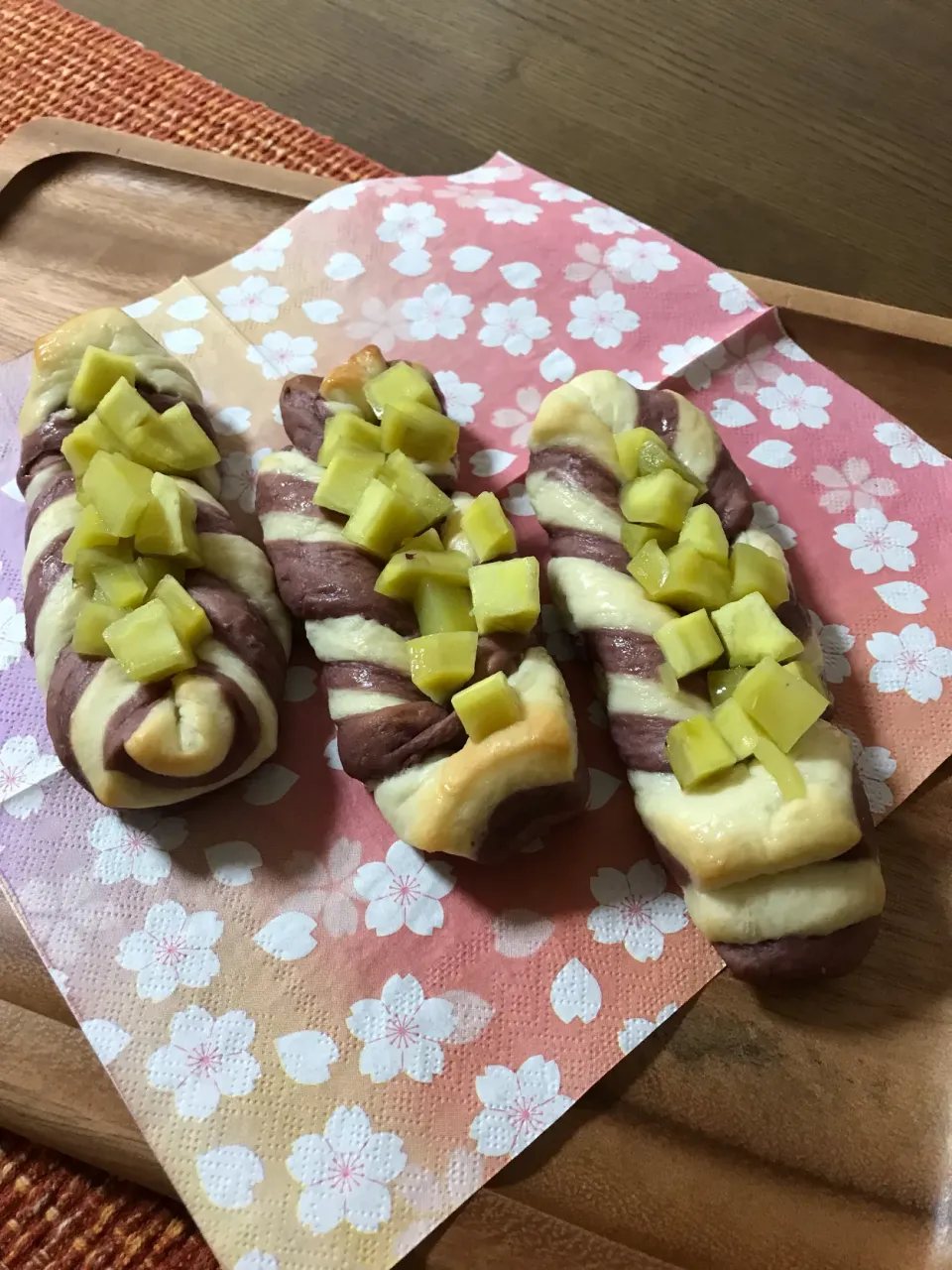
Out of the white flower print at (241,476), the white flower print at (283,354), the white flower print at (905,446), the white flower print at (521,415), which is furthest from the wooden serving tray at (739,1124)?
the white flower print at (283,354)

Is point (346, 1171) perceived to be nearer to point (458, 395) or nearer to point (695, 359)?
point (458, 395)

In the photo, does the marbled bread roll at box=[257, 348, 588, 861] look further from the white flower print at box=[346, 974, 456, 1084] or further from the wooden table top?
the wooden table top

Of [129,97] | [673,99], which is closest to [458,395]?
[129,97]

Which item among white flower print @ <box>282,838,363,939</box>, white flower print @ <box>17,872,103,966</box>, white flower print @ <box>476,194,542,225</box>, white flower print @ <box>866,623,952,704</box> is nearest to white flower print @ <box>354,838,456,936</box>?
white flower print @ <box>282,838,363,939</box>

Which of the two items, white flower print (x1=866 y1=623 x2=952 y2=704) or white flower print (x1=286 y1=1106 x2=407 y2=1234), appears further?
white flower print (x1=866 y1=623 x2=952 y2=704)

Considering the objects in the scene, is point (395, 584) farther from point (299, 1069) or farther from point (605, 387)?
point (299, 1069)

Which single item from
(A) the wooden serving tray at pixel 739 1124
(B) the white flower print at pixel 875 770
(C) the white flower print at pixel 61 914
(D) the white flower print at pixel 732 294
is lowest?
(A) the wooden serving tray at pixel 739 1124

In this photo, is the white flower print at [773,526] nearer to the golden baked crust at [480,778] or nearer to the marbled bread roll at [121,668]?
the golden baked crust at [480,778]
